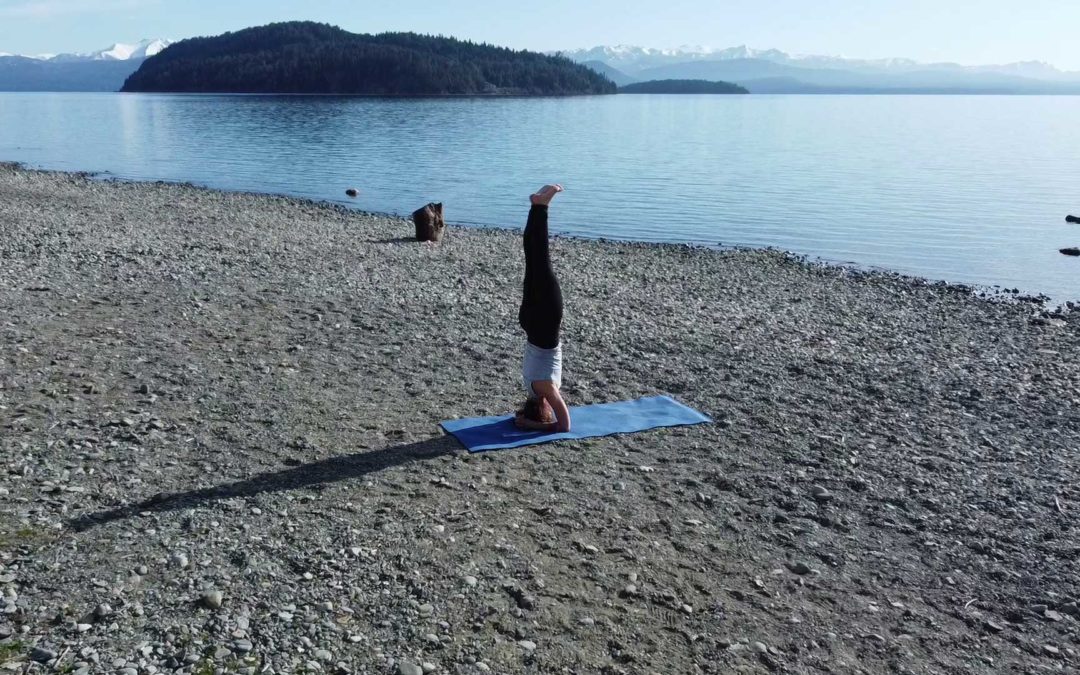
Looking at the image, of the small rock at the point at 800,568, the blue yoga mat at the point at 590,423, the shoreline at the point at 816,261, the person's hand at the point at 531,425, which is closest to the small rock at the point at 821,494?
the small rock at the point at 800,568

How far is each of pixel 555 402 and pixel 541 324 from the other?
3.05ft

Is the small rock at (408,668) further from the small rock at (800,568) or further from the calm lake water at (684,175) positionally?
the calm lake water at (684,175)

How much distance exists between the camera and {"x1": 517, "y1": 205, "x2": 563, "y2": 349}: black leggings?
32.2ft

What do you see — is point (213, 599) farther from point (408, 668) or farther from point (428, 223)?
point (428, 223)

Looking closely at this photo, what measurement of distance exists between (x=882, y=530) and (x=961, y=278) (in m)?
20.0

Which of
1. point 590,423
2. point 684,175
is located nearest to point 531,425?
point 590,423

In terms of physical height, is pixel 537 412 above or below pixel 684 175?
below

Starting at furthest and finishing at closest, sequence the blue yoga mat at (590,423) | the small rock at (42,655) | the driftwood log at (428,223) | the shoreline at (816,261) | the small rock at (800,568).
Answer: the driftwood log at (428,223), the shoreline at (816,261), the blue yoga mat at (590,423), the small rock at (800,568), the small rock at (42,655)

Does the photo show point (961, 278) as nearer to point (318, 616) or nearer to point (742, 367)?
point (742, 367)

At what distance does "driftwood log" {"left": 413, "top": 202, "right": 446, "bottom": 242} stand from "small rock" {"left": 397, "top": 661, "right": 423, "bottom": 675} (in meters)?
20.5

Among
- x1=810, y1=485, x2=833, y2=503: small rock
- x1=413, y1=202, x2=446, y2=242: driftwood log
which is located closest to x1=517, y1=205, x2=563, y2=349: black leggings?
x1=810, y1=485, x2=833, y2=503: small rock

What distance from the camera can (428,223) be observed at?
25.6m

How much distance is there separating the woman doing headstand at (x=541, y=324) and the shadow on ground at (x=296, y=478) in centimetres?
105

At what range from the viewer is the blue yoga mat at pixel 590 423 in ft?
32.9
